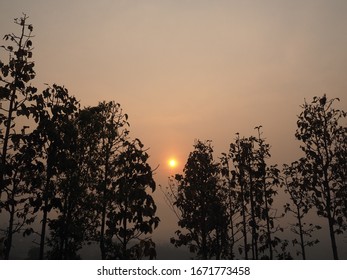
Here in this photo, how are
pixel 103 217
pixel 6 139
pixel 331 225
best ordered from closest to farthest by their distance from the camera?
pixel 6 139 < pixel 103 217 < pixel 331 225

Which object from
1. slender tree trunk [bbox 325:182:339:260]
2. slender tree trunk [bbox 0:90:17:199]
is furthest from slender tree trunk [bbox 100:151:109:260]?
slender tree trunk [bbox 325:182:339:260]

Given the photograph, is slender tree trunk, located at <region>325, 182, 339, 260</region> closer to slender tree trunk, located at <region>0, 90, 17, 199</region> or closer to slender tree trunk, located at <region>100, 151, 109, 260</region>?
slender tree trunk, located at <region>100, 151, 109, 260</region>

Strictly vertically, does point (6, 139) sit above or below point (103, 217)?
above

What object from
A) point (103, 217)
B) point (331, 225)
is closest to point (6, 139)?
point (103, 217)

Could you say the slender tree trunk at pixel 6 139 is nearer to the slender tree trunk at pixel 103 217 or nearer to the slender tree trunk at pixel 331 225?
the slender tree trunk at pixel 103 217

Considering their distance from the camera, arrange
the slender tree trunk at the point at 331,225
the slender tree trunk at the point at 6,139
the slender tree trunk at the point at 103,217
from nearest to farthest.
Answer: the slender tree trunk at the point at 6,139 < the slender tree trunk at the point at 103,217 < the slender tree trunk at the point at 331,225

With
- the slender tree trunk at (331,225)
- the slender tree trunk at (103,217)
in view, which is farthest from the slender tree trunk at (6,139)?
the slender tree trunk at (331,225)

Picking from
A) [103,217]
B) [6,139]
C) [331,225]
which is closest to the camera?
[6,139]

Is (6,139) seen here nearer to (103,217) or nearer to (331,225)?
(103,217)

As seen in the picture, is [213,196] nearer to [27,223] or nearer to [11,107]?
[27,223]

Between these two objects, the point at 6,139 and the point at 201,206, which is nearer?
the point at 6,139

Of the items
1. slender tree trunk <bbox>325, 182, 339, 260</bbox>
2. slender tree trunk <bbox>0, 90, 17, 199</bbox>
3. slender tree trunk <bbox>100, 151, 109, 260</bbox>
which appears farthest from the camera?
slender tree trunk <bbox>325, 182, 339, 260</bbox>
